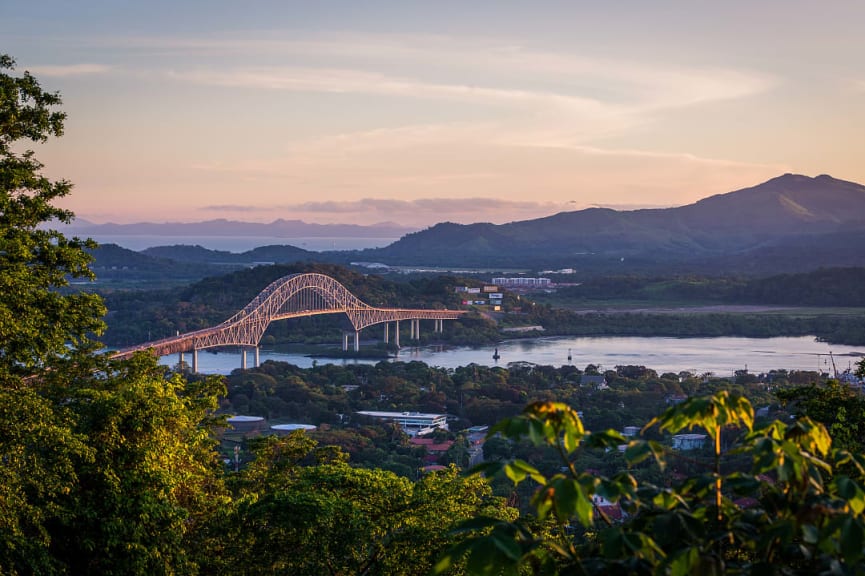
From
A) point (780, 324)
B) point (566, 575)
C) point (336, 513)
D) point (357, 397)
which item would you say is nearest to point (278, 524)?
point (336, 513)

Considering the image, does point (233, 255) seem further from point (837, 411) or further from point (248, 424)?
point (837, 411)

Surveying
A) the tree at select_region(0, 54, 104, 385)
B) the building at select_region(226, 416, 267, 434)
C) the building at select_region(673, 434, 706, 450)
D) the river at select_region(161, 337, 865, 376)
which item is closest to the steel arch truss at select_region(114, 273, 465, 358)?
the river at select_region(161, 337, 865, 376)

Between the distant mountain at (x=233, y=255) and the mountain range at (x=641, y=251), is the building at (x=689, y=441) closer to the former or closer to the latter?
the mountain range at (x=641, y=251)

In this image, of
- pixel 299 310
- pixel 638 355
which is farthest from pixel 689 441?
pixel 299 310

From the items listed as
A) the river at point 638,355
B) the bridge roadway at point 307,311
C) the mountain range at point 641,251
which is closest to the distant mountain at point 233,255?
the mountain range at point 641,251

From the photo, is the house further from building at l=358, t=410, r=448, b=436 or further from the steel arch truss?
the steel arch truss

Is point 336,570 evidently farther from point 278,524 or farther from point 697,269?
point 697,269
